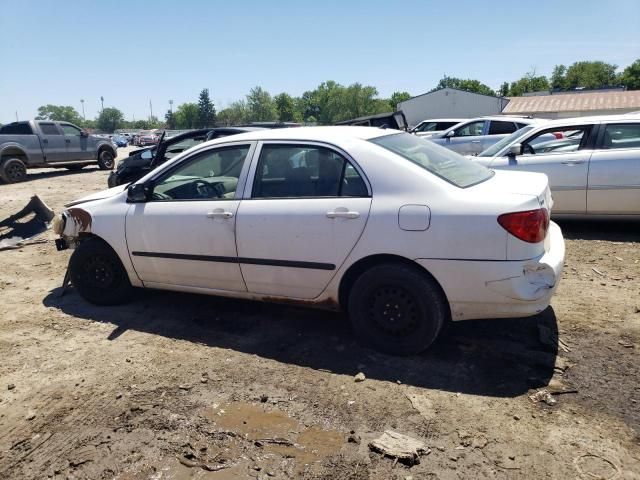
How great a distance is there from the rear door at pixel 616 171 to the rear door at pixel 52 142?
16.1 m

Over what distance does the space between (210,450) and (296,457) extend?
480 millimetres

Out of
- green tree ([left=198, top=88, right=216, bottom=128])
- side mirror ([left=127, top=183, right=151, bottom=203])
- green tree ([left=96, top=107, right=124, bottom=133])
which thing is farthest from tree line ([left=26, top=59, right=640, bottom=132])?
side mirror ([left=127, top=183, right=151, bottom=203])

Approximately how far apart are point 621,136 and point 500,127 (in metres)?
6.90

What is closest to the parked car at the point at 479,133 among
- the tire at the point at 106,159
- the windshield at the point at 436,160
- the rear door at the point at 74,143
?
the windshield at the point at 436,160

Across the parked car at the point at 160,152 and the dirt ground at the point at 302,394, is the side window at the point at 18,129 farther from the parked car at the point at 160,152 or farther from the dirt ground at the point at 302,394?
the dirt ground at the point at 302,394

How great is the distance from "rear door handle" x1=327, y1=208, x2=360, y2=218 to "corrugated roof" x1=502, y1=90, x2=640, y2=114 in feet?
135

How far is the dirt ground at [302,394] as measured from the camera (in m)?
2.51

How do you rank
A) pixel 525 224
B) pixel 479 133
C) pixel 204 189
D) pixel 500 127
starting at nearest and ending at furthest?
pixel 525 224 < pixel 204 189 < pixel 500 127 < pixel 479 133

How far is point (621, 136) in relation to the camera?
6262 mm

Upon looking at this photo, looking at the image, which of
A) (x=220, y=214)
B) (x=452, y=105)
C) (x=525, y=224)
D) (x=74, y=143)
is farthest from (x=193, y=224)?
(x=452, y=105)

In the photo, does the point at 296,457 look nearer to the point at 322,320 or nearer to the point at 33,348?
the point at 322,320

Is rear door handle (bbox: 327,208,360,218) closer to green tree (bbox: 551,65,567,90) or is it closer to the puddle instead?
the puddle

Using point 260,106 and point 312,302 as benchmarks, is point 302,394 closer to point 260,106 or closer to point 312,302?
point 312,302

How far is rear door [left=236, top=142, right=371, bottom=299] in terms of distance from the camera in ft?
11.3
